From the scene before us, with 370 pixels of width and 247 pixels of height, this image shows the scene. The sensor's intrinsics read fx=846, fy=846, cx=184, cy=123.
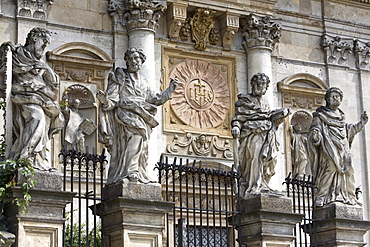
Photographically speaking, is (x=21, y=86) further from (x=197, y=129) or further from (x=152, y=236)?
(x=197, y=129)

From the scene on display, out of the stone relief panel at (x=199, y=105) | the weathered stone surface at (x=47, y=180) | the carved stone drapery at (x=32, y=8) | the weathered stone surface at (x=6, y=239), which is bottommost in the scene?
the weathered stone surface at (x=6, y=239)

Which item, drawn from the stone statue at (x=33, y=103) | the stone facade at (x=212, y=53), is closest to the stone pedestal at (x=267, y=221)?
the stone statue at (x=33, y=103)

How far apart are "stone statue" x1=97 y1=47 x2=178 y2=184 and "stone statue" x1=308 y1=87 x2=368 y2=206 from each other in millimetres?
3042

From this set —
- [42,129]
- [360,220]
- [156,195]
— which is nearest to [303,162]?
[360,220]

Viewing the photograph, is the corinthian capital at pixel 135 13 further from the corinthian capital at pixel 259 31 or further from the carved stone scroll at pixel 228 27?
the corinthian capital at pixel 259 31

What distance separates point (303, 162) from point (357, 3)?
4.62 metres

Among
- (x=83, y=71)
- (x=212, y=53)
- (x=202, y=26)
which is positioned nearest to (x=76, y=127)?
(x=83, y=71)

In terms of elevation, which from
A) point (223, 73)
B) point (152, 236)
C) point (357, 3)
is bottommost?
point (152, 236)

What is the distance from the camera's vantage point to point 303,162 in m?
19.5

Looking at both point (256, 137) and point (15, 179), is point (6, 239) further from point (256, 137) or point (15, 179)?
point (256, 137)

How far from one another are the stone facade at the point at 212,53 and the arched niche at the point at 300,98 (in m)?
0.02

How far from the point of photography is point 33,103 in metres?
10.6

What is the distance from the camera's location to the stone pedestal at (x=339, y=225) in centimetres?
1327

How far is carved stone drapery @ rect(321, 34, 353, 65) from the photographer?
811 inches
